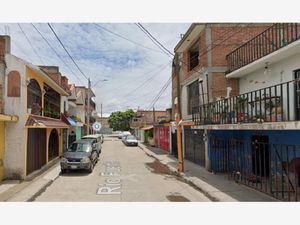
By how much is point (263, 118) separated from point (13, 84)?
1019 cm

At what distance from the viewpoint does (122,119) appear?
242 ft

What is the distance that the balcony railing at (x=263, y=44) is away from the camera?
10453 mm

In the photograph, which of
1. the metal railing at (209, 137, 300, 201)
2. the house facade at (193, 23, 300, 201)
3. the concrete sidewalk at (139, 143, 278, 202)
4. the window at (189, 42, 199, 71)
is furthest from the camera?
the window at (189, 42, 199, 71)

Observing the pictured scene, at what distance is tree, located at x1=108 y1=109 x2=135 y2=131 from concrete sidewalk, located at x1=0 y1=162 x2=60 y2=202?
59.7 meters

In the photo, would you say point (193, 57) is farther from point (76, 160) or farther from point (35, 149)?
point (35, 149)

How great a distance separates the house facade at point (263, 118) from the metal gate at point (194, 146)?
133cm

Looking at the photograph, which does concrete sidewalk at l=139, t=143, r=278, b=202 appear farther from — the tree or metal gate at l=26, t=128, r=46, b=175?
the tree

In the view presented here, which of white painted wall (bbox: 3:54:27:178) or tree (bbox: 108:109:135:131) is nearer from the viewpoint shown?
white painted wall (bbox: 3:54:27:178)

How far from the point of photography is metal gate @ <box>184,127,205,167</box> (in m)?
15.6

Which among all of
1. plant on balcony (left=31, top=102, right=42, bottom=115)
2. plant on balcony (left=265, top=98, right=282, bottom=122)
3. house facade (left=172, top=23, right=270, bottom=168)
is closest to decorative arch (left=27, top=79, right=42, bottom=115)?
plant on balcony (left=31, top=102, right=42, bottom=115)

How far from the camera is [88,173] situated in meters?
14.2

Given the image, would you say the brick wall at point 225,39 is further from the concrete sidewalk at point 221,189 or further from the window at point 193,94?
the concrete sidewalk at point 221,189

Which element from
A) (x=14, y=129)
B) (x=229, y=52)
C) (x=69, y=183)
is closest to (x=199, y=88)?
(x=229, y=52)

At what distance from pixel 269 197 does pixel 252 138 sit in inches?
179
